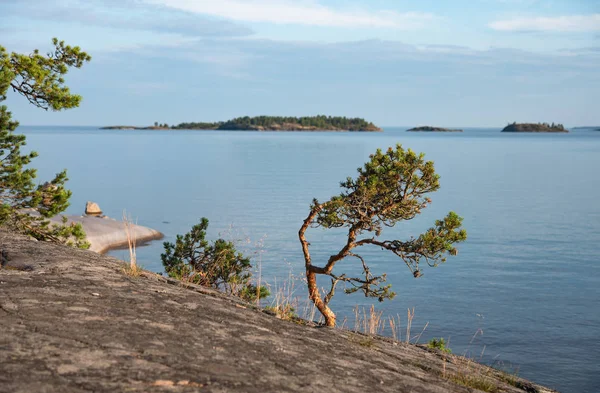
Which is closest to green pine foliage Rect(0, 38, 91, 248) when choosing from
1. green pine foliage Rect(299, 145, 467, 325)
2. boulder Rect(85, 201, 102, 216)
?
green pine foliage Rect(299, 145, 467, 325)

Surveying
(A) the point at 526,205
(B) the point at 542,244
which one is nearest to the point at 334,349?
(B) the point at 542,244

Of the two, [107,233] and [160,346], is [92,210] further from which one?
[160,346]

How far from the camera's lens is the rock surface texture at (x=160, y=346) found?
222 inches

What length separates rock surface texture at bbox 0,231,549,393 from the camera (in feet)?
18.5

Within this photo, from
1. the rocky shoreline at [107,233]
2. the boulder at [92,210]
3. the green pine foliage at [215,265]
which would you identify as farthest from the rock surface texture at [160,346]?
the boulder at [92,210]

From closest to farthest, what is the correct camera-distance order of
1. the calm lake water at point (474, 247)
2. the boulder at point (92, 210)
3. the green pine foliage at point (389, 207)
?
the green pine foliage at point (389, 207) → the calm lake water at point (474, 247) → the boulder at point (92, 210)

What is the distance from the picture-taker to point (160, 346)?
254 inches

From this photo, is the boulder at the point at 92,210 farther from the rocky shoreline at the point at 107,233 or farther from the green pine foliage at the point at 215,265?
the green pine foliage at the point at 215,265

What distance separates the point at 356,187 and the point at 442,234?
2.22 meters

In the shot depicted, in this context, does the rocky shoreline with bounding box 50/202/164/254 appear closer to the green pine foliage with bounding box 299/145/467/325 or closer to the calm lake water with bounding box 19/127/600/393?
the calm lake water with bounding box 19/127/600/393

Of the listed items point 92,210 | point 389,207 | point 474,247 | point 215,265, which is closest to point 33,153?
point 215,265

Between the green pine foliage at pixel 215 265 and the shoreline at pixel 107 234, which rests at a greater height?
the green pine foliage at pixel 215 265

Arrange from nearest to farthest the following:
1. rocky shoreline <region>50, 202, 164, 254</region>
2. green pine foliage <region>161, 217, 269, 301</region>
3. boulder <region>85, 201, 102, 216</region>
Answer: green pine foliage <region>161, 217, 269, 301</region> < rocky shoreline <region>50, 202, 164, 254</region> < boulder <region>85, 201, 102, 216</region>

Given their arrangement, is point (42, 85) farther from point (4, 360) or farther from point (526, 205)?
point (526, 205)
